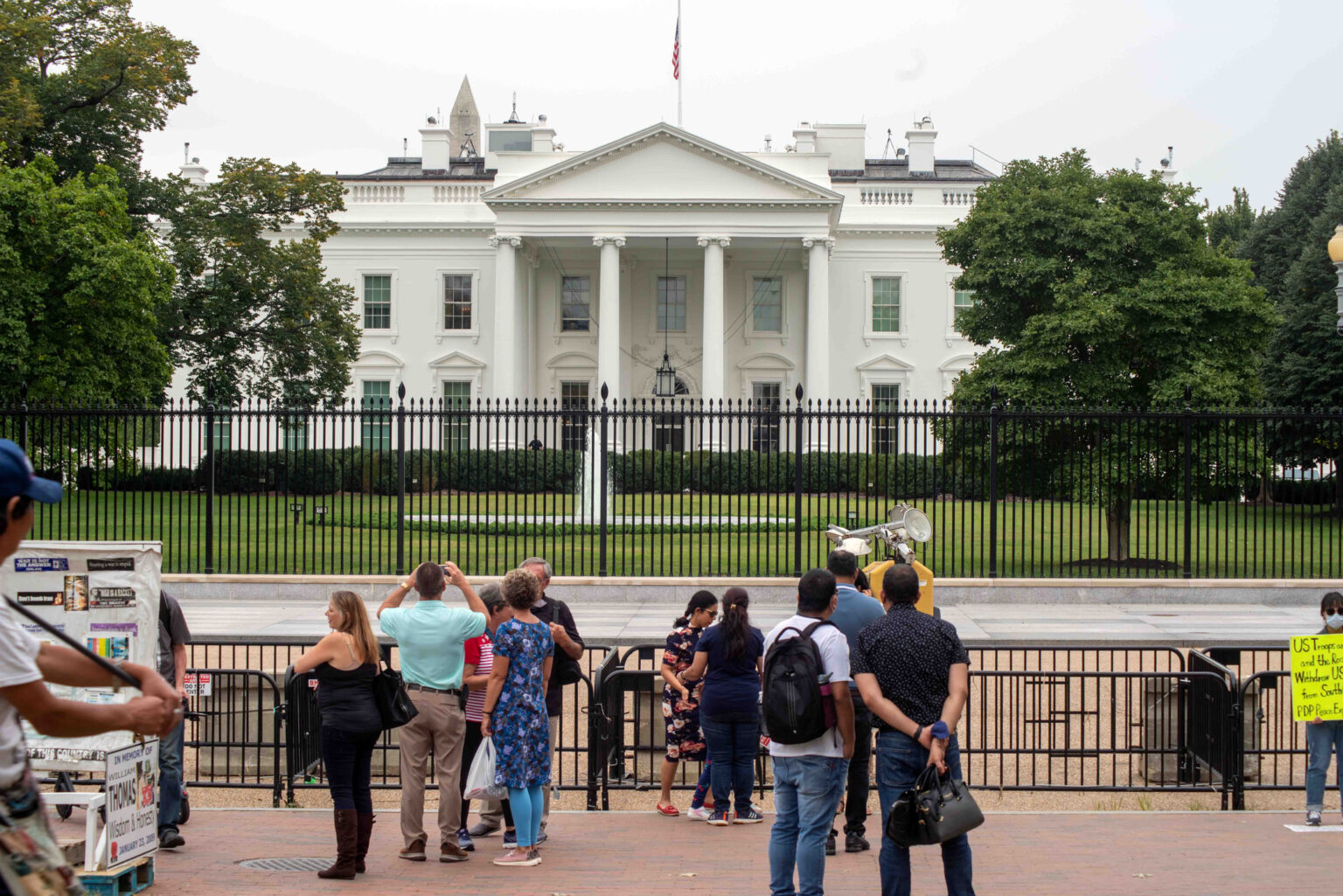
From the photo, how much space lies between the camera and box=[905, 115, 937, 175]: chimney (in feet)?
198

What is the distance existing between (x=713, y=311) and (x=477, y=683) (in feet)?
131

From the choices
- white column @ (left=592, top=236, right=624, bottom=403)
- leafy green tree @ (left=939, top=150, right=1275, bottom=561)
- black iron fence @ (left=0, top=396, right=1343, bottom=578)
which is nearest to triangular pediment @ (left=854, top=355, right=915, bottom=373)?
white column @ (left=592, top=236, right=624, bottom=403)

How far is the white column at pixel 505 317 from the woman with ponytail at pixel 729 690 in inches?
1591

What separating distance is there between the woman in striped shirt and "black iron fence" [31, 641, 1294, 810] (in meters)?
1.03

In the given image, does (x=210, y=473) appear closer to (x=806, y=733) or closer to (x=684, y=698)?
(x=684, y=698)

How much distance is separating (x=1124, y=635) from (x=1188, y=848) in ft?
23.2

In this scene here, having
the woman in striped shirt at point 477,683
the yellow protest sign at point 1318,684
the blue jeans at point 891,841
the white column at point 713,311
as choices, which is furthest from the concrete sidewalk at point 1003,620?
the white column at point 713,311

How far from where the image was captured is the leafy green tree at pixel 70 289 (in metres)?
26.2

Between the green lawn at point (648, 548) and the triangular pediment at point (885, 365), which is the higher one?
the triangular pediment at point (885, 365)

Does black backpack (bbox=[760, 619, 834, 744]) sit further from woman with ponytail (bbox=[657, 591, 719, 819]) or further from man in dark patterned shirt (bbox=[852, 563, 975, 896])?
woman with ponytail (bbox=[657, 591, 719, 819])

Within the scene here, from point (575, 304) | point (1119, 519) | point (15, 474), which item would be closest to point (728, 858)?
point (15, 474)

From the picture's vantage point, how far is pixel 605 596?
18.0 m

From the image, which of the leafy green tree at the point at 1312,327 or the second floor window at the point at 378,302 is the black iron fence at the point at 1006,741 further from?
the second floor window at the point at 378,302

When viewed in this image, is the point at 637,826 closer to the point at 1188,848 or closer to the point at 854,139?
the point at 1188,848
